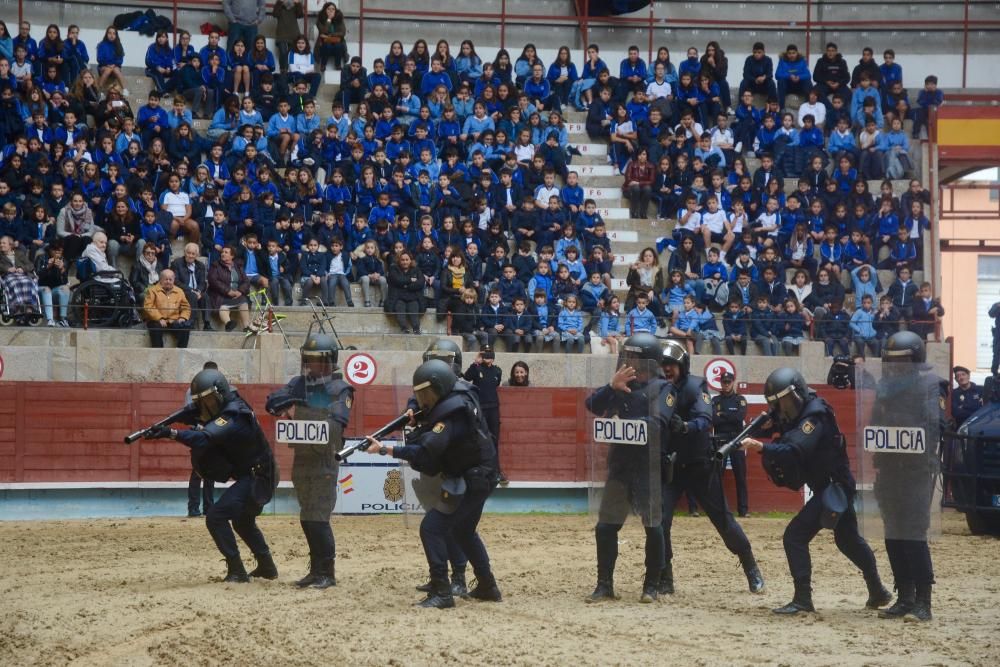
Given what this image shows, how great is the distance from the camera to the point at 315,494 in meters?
11.5

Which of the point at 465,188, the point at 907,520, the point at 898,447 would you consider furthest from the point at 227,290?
the point at 907,520

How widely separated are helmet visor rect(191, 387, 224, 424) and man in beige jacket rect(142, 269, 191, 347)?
25.1ft

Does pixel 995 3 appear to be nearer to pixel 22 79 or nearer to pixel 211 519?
pixel 22 79

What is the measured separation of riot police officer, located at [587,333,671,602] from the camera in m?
10.9

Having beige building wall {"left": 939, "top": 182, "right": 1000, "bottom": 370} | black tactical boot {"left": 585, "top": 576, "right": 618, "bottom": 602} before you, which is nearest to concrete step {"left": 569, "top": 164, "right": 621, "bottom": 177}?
beige building wall {"left": 939, "top": 182, "right": 1000, "bottom": 370}

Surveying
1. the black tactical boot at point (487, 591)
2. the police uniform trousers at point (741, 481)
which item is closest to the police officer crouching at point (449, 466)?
the black tactical boot at point (487, 591)

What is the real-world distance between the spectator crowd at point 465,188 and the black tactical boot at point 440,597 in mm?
9086

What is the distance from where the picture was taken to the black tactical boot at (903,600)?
1020 centimetres

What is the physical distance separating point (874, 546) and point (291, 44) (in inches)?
586

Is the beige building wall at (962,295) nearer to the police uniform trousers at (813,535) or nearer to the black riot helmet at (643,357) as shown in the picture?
the black riot helmet at (643,357)

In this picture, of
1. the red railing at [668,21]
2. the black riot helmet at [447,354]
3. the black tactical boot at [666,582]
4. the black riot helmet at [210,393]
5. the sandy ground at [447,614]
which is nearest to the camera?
the sandy ground at [447,614]

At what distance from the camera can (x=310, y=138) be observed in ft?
76.7

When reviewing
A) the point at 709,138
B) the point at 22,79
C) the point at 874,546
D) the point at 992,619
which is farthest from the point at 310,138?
the point at 992,619

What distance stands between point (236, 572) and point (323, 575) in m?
0.81
